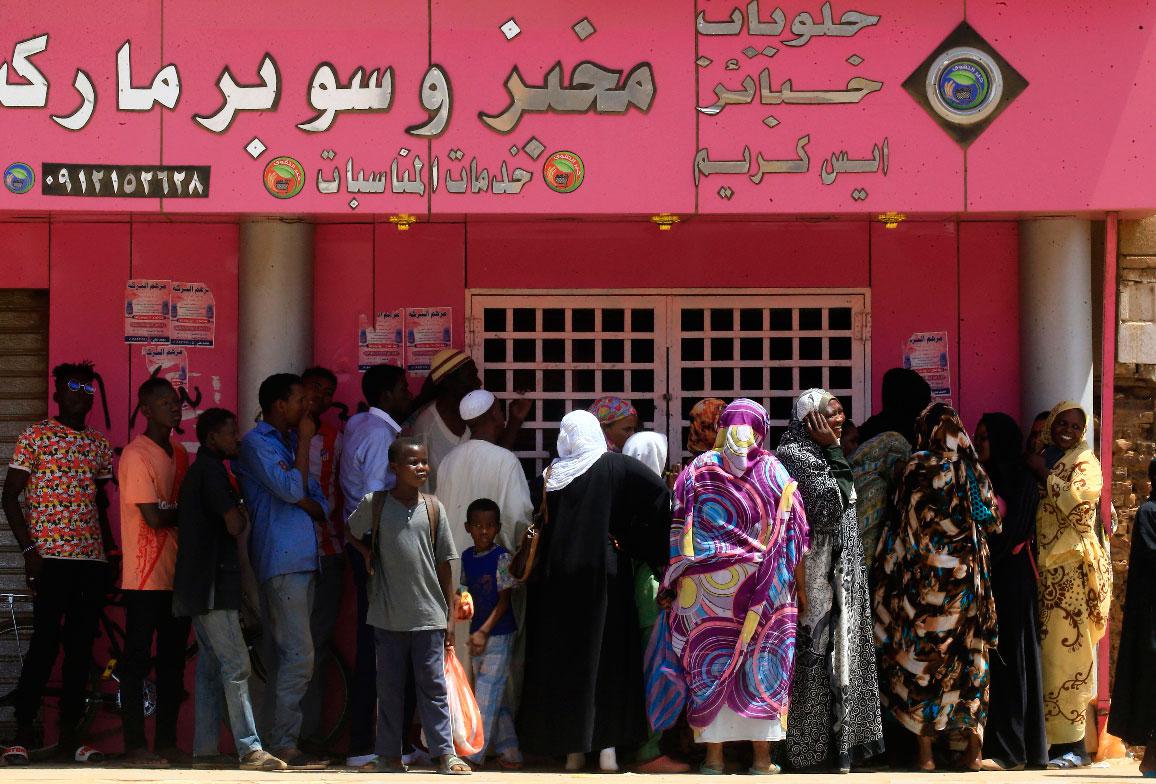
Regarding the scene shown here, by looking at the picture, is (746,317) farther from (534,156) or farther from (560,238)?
(534,156)

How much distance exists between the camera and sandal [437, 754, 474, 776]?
7.73 metres

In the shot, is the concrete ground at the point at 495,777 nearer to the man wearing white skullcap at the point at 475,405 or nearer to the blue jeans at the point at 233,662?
the blue jeans at the point at 233,662

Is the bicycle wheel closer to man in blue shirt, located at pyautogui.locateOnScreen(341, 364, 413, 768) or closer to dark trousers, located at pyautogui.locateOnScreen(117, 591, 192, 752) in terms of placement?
dark trousers, located at pyautogui.locateOnScreen(117, 591, 192, 752)

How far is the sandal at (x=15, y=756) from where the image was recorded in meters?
8.40

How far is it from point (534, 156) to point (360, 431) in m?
1.68

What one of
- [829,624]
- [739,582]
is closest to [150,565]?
[739,582]

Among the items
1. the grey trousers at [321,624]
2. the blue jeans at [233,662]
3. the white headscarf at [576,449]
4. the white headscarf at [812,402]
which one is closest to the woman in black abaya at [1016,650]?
the white headscarf at [812,402]

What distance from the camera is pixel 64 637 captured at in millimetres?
8547

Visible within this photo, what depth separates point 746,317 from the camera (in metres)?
9.43

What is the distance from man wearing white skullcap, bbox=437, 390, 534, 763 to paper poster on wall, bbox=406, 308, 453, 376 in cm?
92

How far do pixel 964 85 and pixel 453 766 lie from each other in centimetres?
410

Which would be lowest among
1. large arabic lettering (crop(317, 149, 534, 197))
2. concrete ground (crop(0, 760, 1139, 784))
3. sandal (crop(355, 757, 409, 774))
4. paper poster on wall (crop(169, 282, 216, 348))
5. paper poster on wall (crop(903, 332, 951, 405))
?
concrete ground (crop(0, 760, 1139, 784))

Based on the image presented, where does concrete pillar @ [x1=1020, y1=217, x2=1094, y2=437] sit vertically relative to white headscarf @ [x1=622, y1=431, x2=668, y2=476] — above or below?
above

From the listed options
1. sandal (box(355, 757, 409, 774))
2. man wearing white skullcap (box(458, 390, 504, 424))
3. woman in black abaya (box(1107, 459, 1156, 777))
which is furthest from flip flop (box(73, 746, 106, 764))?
woman in black abaya (box(1107, 459, 1156, 777))
